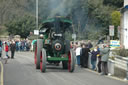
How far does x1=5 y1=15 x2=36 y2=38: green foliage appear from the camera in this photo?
55375 mm

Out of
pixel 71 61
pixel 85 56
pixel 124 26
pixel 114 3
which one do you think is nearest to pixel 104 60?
pixel 71 61

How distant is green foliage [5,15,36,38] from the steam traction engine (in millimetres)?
36117

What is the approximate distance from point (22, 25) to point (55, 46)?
37.5m

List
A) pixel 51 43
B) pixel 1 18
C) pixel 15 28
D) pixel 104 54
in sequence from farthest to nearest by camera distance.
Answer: pixel 1 18, pixel 15 28, pixel 51 43, pixel 104 54

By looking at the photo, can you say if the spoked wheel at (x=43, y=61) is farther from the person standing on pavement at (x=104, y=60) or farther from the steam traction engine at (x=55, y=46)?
the person standing on pavement at (x=104, y=60)

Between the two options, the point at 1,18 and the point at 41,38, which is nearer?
the point at 41,38

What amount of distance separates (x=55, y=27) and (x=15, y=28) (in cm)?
3817

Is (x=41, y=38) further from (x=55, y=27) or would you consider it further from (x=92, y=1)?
(x=92, y=1)

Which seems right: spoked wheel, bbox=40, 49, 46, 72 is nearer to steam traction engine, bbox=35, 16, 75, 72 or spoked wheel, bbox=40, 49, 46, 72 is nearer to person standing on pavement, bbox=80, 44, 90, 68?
steam traction engine, bbox=35, 16, 75, 72

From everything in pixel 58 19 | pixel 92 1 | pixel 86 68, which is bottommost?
pixel 86 68

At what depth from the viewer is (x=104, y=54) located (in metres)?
17.6

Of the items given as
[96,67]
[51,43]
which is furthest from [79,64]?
Result: [51,43]

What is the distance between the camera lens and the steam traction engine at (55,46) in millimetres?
18219

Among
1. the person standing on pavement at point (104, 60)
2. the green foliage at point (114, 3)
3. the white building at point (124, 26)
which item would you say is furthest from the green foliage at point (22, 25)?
the person standing on pavement at point (104, 60)
